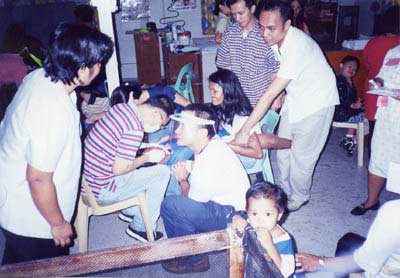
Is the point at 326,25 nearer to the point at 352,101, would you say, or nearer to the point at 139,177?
the point at 352,101

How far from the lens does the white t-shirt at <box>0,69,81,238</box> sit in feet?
4.11

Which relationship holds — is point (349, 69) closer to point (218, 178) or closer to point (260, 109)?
point (260, 109)

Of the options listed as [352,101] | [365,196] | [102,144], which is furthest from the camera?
[352,101]

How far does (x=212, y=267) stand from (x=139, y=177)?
0.78 m

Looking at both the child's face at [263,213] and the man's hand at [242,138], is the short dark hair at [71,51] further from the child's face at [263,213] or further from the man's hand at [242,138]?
the man's hand at [242,138]

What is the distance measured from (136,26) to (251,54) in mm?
4424

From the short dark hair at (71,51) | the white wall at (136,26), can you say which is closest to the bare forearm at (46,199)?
the short dark hair at (71,51)

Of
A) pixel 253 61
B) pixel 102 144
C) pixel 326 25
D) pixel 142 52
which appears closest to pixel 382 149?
pixel 253 61

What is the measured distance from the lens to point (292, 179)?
8.84 ft

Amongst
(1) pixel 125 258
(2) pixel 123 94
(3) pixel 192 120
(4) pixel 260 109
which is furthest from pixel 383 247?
(2) pixel 123 94

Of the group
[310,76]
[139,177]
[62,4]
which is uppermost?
[62,4]

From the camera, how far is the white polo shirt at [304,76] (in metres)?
2.25

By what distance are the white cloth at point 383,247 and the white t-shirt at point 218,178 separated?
71cm

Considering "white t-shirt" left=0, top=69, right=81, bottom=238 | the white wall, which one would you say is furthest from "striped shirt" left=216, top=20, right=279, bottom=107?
the white wall
